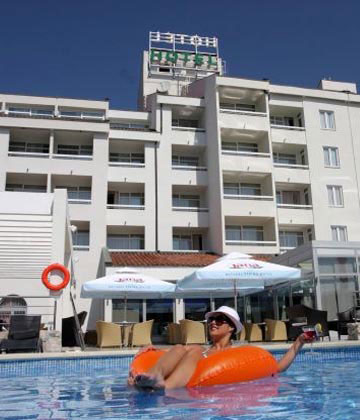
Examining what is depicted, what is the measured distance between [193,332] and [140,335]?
5.25 feet

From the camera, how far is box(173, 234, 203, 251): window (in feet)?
100.0

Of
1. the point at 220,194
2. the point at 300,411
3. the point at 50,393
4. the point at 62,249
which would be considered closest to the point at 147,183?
the point at 220,194

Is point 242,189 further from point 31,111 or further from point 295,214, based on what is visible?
point 31,111

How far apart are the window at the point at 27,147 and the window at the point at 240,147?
458 inches

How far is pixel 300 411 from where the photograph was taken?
468 cm

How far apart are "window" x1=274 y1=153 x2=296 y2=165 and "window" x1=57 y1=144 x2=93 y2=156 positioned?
40.6 ft

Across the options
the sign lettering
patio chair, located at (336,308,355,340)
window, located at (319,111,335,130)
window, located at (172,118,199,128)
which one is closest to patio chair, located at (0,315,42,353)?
patio chair, located at (336,308,355,340)

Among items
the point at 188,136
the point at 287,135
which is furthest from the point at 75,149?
the point at 287,135

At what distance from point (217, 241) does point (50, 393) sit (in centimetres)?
2292

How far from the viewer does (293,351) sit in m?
5.82

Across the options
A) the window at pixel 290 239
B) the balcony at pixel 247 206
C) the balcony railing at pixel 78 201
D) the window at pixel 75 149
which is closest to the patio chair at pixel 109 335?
the balcony railing at pixel 78 201

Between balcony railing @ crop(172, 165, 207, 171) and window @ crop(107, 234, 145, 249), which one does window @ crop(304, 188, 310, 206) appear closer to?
balcony railing @ crop(172, 165, 207, 171)

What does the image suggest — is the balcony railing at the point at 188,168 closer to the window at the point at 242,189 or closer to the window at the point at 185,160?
the window at the point at 185,160

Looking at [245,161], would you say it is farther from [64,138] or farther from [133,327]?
[133,327]
